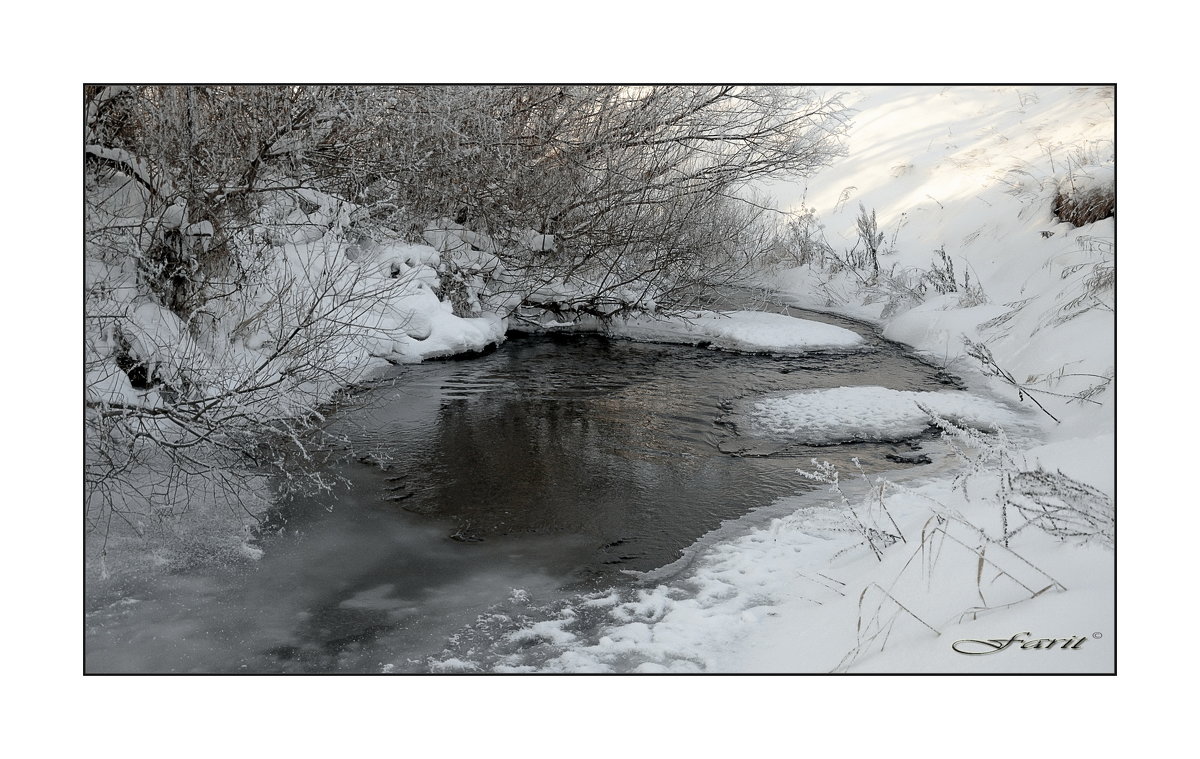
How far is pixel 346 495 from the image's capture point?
4.74 metres

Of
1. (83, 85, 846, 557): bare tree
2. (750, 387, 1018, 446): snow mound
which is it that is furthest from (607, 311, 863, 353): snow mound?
(750, 387, 1018, 446): snow mound

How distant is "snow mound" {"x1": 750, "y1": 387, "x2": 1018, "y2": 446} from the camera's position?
19.3ft

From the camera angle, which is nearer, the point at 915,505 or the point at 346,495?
the point at 915,505

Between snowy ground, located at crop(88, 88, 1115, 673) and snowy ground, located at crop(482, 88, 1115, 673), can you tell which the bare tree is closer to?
snowy ground, located at crop(88, 88, 1115, 673)

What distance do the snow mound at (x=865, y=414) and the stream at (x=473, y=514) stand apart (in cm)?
21

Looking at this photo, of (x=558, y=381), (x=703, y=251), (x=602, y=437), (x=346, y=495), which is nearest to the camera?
(x=346, y=495)

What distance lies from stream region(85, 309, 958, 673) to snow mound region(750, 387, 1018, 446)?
21 centimetres

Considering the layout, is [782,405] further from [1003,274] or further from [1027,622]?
[1027,622]

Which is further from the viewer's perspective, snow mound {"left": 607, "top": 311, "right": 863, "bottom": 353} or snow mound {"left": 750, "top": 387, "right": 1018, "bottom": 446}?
snow mound {"left": 607, "top": 311, "right": 863, "bottom": 353}

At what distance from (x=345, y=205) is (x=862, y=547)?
5.16 meters

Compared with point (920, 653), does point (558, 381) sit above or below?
above

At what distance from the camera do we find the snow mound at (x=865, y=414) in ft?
19.3

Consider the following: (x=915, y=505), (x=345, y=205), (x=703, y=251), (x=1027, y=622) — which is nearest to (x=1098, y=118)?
(x=915, y=505)

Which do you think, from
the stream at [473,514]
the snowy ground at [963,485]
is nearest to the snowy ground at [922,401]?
the snowy ground at [963,485]
